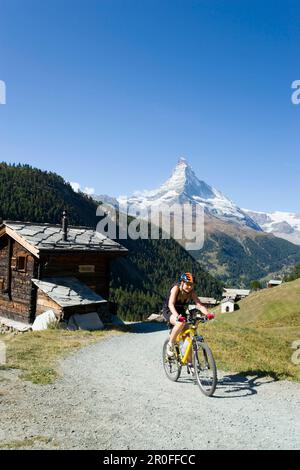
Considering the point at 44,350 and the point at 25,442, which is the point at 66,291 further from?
the point at 25,442

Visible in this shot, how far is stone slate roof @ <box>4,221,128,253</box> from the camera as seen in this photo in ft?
78.2

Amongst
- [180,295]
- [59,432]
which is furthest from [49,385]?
[180,295]

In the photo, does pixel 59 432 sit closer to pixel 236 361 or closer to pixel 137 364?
pixel 137 364

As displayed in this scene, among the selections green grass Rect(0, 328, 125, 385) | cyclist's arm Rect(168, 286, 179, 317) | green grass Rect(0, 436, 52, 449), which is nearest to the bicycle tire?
cyclist's arm Rect(168, 286, 179, 317)

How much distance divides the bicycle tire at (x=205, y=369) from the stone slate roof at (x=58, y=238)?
14884 mm

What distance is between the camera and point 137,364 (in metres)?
13.4

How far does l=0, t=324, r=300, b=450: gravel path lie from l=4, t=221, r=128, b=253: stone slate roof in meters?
12.5

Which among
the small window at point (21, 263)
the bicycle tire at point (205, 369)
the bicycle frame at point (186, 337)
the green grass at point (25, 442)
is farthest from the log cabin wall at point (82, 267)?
the green grass at point (25, 442)

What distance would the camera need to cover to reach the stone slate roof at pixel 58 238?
939 inches

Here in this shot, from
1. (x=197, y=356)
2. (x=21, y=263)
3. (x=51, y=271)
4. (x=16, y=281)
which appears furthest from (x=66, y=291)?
(x=197, y=356)

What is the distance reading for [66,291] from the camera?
22.5 metres

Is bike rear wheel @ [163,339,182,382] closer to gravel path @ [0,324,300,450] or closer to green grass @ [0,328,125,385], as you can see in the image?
gravel path @ [0,324,300,450]

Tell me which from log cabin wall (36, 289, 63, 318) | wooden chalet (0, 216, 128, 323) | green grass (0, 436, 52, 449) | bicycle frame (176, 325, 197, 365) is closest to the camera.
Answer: green grass (0, 436, 52, 449)

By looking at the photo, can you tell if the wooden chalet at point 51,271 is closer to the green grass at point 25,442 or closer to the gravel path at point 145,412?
the gravel path at point 145,412
